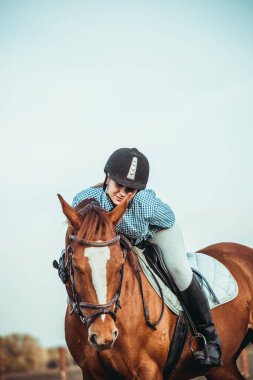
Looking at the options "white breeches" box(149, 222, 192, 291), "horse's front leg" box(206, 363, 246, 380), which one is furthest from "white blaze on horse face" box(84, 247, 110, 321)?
"horse's front leg" box(206, 363, 246, 380)

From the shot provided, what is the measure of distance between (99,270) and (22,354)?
1998 centimetres

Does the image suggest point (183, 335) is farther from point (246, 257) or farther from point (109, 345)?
point (246, 257)

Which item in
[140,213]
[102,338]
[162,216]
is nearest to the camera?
[102,338]

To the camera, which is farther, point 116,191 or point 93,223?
point 116,191

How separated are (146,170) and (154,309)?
1.53 metres

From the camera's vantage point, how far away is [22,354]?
2244cm

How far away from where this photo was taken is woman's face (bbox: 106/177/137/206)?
5.42 metres

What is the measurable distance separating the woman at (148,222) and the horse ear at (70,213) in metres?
0.72

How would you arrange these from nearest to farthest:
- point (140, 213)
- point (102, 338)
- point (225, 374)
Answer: point (102, 338)
point (140, 213)
point (225, 374)

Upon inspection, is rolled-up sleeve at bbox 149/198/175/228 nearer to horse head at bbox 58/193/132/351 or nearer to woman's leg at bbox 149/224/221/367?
woman's leg at bbox 149/224/221/367

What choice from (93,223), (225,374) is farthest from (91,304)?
(225,374)

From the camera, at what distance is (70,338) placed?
5.12m

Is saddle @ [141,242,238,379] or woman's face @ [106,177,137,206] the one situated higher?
woman's face @ [106,177,137,206]

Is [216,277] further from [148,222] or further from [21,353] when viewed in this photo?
[21,353]
